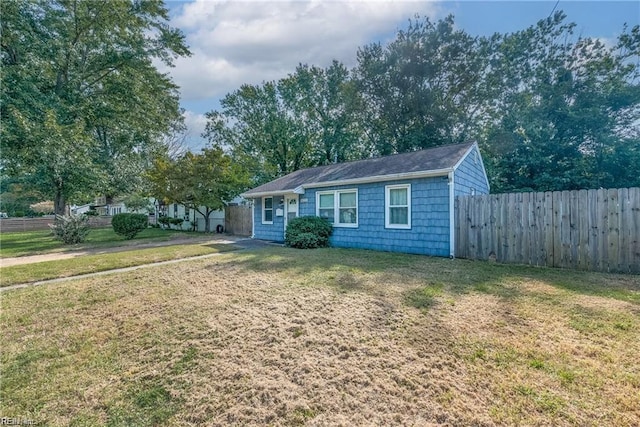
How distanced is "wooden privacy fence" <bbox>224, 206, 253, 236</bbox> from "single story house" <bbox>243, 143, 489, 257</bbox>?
4.67 metres

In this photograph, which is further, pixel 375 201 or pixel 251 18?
pixel 375 201

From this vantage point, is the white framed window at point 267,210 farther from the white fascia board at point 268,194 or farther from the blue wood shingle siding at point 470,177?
the blue wood shingle siding at point 470,177

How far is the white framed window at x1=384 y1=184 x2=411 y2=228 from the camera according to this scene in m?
9.92

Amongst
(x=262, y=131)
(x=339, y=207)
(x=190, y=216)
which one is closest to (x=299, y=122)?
(x=262, y=131)

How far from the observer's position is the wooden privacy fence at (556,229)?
261 inches

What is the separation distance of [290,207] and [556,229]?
31.2 feet

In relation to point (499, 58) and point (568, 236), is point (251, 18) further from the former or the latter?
point (499, 58)

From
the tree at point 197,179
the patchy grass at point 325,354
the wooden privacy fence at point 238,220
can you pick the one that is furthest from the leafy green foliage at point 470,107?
the patchy grass at point 325,354

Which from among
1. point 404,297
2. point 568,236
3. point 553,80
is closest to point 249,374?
point 404,297

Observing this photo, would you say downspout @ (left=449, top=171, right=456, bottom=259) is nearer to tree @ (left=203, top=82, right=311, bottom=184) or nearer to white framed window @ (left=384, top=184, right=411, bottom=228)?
white framed window @ (left=384, top=184, right=411, bottom=228)

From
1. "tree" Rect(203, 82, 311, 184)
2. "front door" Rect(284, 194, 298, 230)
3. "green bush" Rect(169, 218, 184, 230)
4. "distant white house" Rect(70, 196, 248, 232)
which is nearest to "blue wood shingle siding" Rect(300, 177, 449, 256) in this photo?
"front door" Rect(284, 194, 298, 230)

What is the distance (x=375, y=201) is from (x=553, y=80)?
14.0 meters

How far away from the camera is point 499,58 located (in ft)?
64.2

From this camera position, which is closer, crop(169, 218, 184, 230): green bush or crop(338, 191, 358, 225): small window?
crop(338, 191, 358, 225): small window
